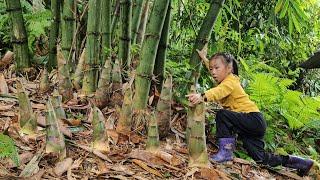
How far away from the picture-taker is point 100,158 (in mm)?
2059

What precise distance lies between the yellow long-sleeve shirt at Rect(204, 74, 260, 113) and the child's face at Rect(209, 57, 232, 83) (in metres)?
0.03

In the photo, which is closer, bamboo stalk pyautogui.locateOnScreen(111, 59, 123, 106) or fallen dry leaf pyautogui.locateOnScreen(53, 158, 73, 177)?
fallen dry leaf pyautogui.locateOnScreen(53, 158, 73, 177)

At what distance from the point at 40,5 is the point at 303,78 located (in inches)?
148

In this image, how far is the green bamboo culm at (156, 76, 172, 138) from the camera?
2.31m

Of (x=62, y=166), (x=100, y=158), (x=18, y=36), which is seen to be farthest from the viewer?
(x=18, y=36)

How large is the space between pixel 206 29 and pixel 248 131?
676mm

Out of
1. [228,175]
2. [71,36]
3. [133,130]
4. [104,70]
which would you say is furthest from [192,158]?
[71,36]

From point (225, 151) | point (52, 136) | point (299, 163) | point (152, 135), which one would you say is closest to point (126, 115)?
point (152, 135)

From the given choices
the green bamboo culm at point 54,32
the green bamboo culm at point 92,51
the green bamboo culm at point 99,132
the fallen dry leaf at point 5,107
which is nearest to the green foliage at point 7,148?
the green bamboo culm at point 99,132

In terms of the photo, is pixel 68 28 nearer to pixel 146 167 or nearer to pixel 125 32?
pixel 125 32

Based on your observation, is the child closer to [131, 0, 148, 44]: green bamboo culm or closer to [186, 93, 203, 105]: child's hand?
[186, 93, 203, 105]: child's hand

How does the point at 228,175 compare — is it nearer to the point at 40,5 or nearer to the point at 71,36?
the point at 71,36

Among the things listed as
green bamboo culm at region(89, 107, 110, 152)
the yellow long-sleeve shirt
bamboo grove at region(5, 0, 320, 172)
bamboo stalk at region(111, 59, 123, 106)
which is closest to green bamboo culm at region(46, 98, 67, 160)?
bamboo grove at region(5, 0, 320, 172)

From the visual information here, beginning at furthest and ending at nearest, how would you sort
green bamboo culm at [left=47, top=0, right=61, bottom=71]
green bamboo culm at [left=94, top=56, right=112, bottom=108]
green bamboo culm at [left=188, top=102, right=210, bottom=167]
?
1. green bamboo culm at [left=47, top=0, right=61, bottom=71]
2. green bamboo culm at [left=94, top=56, right=112, bottom=108]
3. green bamboo culm at [left=188, top=102, right=210, bottom=167]
